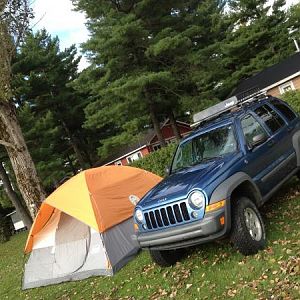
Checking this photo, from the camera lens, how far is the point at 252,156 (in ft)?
23.0

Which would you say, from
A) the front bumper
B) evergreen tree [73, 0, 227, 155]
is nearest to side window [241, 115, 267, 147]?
the front bumper

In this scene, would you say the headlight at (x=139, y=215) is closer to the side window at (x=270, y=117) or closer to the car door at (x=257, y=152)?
the car door at (x=257, y=152)

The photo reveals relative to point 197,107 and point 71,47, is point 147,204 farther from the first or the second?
point 71,47

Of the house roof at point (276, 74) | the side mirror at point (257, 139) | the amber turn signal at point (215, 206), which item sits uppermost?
the house roof at point (276, 74)

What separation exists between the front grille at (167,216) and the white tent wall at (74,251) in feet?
7.40

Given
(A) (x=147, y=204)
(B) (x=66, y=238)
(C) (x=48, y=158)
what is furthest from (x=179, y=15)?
(A) (x=147, y=204)

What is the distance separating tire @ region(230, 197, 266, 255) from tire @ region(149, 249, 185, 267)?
1421mm

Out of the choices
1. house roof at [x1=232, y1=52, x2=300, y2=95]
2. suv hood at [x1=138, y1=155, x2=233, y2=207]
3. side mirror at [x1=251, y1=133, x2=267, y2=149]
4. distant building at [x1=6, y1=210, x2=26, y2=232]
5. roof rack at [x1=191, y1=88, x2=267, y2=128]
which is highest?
house roof at [x1=232, y1=52, x2=300, y2=95]

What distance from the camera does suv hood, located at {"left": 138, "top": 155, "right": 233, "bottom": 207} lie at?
20.4 ft

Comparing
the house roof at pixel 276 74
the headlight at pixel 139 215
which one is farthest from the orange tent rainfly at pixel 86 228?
the house roof at pixel 276 74

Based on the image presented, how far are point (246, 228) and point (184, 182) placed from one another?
1.10 metres

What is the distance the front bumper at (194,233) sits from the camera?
5863 millimetres

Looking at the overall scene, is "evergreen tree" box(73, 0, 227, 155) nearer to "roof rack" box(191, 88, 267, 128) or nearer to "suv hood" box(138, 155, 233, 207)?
"roof rack" box(191, 88, 267, 128)

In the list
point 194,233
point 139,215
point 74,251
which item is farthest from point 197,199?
point 74,251
